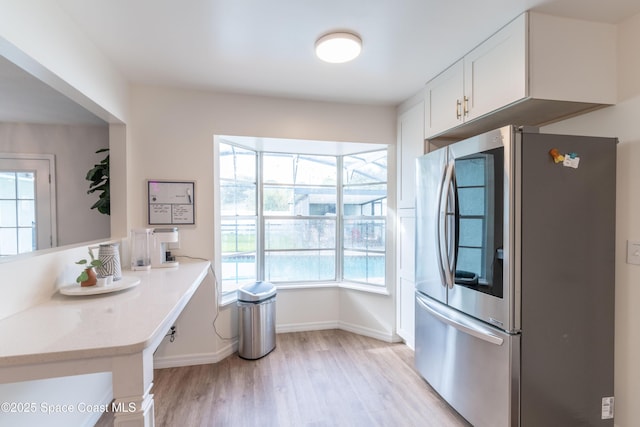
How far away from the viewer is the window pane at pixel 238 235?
2869mm

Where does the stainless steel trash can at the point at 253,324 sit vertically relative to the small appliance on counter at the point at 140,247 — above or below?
below

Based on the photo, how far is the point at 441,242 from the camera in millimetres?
1893

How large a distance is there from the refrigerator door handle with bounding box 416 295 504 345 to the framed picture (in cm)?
203

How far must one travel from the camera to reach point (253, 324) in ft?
8.54

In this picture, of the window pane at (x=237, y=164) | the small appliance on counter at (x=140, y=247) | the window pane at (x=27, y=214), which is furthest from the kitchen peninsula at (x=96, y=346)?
the window pane at (x=27, y=214)

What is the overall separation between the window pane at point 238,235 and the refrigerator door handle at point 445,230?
1960 millimetres

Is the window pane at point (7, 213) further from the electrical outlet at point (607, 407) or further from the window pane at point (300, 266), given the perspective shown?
the electrical outlet at point (607, 407)

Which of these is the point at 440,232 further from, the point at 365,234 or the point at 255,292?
the point at 255,292

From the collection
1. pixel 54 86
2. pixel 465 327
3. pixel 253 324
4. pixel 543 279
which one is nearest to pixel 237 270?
pixel 253 324

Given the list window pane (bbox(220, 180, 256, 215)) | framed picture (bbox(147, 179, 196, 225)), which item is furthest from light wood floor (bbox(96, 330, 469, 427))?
window pane (bbox(220, 180, 256, 215))

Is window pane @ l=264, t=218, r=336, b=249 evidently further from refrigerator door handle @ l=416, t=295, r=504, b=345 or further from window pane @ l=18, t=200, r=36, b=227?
window pane @ l=18, t=200, r=36, b=227

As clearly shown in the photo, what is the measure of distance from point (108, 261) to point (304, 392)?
161 cm

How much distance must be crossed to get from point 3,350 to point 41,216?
2804 millimetres

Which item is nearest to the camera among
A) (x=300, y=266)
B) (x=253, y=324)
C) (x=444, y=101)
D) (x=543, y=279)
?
(x=543, y=279)
